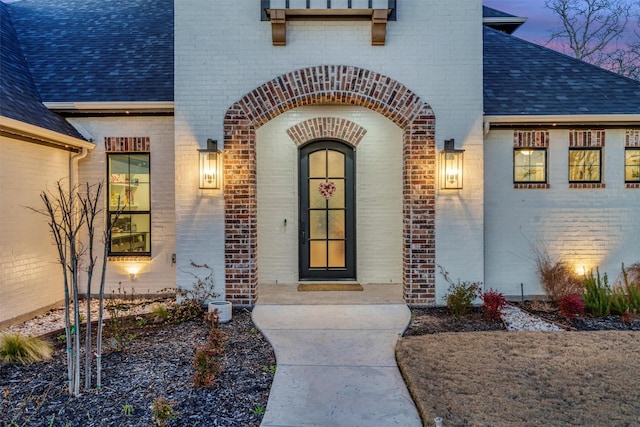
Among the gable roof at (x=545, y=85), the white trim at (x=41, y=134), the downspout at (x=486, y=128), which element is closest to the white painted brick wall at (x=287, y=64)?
the downspout at (x=486, y=128)

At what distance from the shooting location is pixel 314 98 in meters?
6.38

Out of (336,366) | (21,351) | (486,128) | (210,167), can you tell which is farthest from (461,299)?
(21,351)

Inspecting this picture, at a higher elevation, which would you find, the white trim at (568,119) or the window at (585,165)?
the white trim at (568,119)

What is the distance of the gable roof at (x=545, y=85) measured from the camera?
706cm

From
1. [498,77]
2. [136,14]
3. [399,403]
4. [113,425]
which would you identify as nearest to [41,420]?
[113,425]

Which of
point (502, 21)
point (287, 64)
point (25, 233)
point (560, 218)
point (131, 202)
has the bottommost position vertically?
point (25, 233)

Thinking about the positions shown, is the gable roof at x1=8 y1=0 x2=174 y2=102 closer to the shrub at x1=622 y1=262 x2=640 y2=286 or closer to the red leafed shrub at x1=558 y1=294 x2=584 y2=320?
the red leafed shrub at x1=558 y1=294 x2=584 y2=320

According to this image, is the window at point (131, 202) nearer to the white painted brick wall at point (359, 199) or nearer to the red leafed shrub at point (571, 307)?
the white painted brick wall at point (359, 199)

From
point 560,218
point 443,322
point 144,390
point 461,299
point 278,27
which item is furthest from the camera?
point 560,218

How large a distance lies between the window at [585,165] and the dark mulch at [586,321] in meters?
2.25

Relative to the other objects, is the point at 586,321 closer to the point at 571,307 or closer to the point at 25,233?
the point at 571,307

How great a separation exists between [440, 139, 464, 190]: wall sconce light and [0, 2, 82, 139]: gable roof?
5.72 meters

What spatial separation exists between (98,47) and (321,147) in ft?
16.4

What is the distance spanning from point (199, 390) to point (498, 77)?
7271mm
